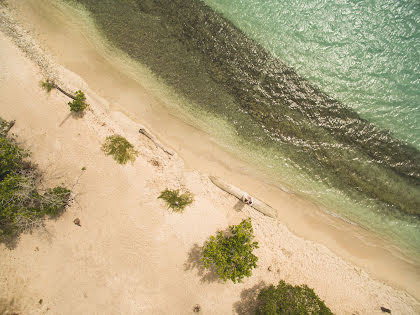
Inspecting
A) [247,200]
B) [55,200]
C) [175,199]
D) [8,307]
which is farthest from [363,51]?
[8,307]

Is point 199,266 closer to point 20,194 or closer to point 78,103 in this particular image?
point 20,194

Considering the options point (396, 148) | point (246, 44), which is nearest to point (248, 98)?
point (246, 44)

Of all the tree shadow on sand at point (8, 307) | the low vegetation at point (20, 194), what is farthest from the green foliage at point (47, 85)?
the tree shadow on sand at point (8, 307)

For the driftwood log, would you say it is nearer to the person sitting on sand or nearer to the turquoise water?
the person sitting on sand

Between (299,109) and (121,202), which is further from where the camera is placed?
(299,109)

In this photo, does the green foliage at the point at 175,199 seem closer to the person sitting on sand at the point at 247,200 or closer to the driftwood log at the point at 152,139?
→ the driftwood log at the point at 152,139

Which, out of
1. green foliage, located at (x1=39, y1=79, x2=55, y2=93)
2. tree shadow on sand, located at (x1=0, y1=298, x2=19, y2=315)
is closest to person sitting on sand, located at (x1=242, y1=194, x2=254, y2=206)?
green foliage, located at (x1=39, y1=79, x2=55, y2=93)

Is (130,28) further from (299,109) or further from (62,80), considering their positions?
(299,109)
